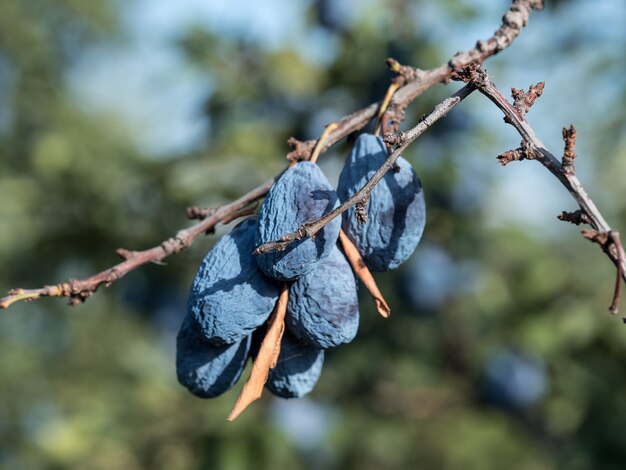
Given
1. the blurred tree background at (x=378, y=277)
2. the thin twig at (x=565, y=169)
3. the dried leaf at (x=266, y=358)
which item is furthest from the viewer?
the blurred tree background at (x=378, y=277)

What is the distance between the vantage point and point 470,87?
97 centimetres

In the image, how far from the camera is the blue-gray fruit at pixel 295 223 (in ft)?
3.29

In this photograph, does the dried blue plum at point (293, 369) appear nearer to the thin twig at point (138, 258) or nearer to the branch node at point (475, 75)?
the thin twig at point (138, 258)

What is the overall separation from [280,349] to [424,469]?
473 centimetres

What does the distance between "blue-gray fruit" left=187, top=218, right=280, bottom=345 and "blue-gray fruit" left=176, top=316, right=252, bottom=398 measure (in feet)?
0.21

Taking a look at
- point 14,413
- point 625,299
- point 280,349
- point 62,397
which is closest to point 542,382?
point 625,299

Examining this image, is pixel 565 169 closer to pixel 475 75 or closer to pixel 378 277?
pixel 475 75

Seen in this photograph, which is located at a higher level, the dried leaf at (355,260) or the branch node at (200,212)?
the branch node at (200,212)

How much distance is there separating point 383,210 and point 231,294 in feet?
0.88

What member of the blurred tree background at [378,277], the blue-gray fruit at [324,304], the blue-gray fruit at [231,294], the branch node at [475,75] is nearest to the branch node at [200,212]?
the blue-gray fruit at [231,294]

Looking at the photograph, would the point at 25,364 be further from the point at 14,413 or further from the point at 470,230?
the point at 470,230

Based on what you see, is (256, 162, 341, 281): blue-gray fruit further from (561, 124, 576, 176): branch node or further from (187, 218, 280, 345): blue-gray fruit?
(561, 124, 576, 176): branch node

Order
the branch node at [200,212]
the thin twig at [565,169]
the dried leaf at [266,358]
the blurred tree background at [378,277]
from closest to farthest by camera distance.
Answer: the thin twig at [565,169] < the dried leaf at [266,358] < the branch node at [200,212] < the blurred tree background at [378,277]

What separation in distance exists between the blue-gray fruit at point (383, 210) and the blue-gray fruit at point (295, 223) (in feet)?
0.29
